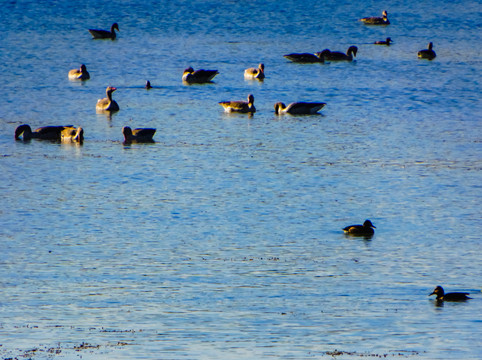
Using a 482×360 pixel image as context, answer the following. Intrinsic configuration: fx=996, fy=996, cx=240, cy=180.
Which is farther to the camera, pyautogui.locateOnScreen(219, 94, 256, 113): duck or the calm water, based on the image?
pyautogui.locateOnScreen(219, 94, 256, 113): duck

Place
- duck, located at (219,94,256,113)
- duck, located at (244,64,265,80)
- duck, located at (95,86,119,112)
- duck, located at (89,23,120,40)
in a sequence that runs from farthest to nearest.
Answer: duck, located at (89,23,120,40)
duck, located at (244,64,265,80)
duck, located at (95,86,119,112)
duck, located at (219,94,256,113)

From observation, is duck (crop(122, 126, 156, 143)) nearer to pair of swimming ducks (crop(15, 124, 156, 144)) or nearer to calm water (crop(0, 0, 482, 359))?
pair of swimming ducks (crop(15, 124, 156, 144))

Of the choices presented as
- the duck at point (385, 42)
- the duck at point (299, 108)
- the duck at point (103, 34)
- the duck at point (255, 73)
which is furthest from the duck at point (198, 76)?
the duck at point (103, 34)

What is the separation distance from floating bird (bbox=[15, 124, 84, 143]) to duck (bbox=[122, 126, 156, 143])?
131 centimetres

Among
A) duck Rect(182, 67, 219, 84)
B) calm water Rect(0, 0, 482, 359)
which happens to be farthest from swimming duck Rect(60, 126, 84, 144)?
duck Rect(182, 67, 219, 84)

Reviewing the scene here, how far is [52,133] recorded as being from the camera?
30.5 metres

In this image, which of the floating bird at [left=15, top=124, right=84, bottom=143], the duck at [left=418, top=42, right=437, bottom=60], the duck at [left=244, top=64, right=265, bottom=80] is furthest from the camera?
the duck at [left=418, top=42, right=437, bottom=60]

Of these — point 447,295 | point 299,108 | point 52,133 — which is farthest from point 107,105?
point 447,295

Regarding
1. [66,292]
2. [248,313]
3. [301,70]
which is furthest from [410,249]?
[301,70]

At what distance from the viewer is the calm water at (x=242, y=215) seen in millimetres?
14258

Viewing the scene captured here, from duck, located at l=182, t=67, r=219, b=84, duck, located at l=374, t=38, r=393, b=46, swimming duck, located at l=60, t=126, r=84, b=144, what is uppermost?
duck, located at l=374, t=38, r=393, b=46

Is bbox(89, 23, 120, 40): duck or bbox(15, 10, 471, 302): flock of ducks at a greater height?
bbox(89, 23, 120, 40): duck

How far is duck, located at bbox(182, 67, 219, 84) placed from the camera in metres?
41.5

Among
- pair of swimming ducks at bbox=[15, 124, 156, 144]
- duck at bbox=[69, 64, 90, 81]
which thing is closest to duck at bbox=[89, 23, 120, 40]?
duck at bbox=[69, 64, 90, 81]
